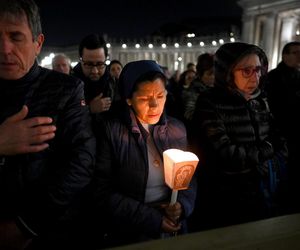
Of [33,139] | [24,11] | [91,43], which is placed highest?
[24,11]

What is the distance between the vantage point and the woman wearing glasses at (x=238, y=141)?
109 inches

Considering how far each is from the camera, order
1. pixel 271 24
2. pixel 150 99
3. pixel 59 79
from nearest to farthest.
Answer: pixel 59 79, pixel 150 99, pixel 271 24

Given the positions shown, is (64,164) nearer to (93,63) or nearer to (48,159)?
(48,159)

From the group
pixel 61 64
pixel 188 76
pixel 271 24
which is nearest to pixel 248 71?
pixel 61 64

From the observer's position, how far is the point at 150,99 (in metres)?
2.36

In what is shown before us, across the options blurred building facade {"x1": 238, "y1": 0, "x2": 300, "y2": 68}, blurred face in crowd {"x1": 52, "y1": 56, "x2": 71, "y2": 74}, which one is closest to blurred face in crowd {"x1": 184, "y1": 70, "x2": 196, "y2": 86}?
blurred face in crowd {"x1": 52, "y1": 56, "x2": 71, "y2": 74}

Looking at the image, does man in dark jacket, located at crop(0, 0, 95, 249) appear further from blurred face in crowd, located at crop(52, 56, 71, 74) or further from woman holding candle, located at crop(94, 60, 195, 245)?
blurred face in crowd, located at crop(52, 56, 71, 74)

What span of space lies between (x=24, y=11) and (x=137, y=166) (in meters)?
1.28

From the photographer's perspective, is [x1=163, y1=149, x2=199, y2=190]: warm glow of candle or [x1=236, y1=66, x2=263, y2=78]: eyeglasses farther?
[x1=236, y1=66, x2=263, y2=78]: eyeglasses

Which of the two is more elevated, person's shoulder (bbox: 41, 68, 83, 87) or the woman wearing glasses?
person's shoulder (bbox: 41, 68, 83, 87)

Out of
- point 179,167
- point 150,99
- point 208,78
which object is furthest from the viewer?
point 208,78

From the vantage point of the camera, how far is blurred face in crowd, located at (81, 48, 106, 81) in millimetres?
3943

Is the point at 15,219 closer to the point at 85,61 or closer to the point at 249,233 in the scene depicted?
the point at 249,233

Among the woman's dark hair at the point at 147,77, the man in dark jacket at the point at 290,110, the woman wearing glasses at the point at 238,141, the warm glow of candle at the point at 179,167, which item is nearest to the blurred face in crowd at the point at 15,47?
the woman's dark hair at the point at 147,77
